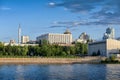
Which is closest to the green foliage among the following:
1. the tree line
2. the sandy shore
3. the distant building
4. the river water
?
the tree line

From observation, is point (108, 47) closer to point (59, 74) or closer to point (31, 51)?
point (31, 51)

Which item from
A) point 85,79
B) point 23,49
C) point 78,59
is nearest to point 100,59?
point 78,59

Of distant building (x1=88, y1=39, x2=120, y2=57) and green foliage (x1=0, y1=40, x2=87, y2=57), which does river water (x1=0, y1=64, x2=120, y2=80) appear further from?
distant building (x1=88, y1=39, x2=120, y2=57)

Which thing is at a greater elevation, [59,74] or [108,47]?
[108,47]

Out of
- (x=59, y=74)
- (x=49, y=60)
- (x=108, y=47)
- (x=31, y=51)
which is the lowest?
(x=59, y=74)

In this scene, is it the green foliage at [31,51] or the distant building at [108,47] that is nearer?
the green foliage at [31,51]

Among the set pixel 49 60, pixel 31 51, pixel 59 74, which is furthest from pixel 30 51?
pixel 59 74

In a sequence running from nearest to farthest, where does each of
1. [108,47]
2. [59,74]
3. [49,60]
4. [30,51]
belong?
1. [59,74]
2. [49,60]
3. [30,51]
4. [108,47]

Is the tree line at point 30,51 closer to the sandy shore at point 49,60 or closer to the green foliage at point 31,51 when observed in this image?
the green foliage at point 31,51

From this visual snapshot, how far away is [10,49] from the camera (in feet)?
480

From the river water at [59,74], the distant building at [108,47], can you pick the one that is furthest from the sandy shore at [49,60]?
the river water at [59,74]

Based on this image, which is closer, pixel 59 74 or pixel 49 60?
pixel 59 74

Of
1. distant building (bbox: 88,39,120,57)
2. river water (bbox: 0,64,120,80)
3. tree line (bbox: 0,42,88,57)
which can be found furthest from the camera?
distant building (bbox: 88,39,120,57)

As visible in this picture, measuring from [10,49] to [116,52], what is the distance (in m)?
48.9
